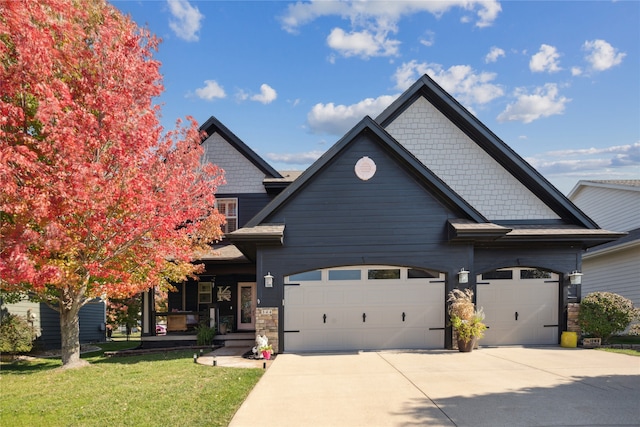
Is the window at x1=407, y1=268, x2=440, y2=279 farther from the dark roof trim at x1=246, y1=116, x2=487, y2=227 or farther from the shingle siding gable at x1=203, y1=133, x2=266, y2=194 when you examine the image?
the shingle siding gable at x1=203, y1=133, x2=266, y2=194

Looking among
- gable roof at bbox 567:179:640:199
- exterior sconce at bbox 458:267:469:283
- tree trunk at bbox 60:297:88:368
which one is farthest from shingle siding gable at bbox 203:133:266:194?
gable roof at bbox 567:179:640:199

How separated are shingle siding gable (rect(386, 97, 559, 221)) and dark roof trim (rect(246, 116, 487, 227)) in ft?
6.59

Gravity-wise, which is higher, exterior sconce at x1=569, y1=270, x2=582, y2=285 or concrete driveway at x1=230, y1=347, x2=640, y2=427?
exterior sconce at x1=569, y1=270, x2=582, y2=285

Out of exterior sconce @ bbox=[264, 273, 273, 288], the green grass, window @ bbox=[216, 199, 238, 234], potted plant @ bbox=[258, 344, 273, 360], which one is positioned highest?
window @ bbox=[216, 199, 238, 234]

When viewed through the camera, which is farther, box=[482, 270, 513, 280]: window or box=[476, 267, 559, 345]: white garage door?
box=[482, 270, 513, 280]: window

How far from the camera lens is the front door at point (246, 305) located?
17156 millimetres

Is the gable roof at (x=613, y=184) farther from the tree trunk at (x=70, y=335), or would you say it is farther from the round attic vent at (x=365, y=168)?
the tree trunk at (x=70, y=335)

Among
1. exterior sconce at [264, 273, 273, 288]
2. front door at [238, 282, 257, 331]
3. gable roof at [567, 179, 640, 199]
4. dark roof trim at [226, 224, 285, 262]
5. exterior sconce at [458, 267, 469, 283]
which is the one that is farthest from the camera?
gable roof at [567, 179, 640, 199]

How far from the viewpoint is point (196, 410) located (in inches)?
253

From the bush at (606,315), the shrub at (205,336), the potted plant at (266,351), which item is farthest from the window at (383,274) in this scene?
the shrub at (205,336)

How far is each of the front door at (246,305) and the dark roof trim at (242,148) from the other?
4.55m

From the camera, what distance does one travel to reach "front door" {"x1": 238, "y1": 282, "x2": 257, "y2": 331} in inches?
675

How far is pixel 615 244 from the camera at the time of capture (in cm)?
1912

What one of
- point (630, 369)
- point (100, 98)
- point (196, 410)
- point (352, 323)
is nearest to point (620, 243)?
point (630, 369)
